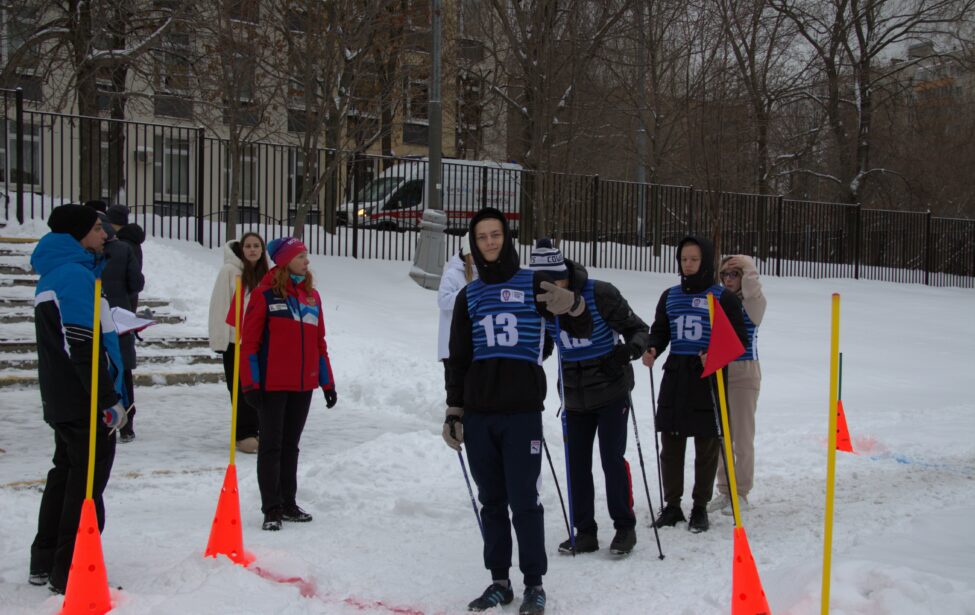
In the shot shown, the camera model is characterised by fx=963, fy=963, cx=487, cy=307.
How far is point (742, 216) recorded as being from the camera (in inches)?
923

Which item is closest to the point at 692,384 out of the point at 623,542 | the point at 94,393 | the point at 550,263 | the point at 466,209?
the point at 623,542

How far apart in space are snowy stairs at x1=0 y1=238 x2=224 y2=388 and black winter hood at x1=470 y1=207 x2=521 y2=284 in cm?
723

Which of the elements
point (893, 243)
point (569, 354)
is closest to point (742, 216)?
point (893, 243)

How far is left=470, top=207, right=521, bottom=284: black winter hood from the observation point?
15.5 feet

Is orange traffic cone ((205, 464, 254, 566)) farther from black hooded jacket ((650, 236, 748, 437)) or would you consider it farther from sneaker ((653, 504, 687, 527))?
black hooded jacket ((650, 236, 748, 437))

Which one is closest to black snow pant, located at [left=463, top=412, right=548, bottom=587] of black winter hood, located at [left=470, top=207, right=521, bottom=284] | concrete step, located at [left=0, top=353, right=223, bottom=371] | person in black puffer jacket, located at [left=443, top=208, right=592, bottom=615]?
person in black puffer jacket, located at [left=443, top=208, right=592, bottom=615]

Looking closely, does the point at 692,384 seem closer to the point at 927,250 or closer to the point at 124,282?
the point at 124,282

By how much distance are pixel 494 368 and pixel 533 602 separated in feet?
3.64

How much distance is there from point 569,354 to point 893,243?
24471 mm

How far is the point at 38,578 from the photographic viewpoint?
480cm

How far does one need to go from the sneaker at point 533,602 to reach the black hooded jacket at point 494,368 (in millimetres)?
850

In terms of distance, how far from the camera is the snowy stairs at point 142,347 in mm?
10617

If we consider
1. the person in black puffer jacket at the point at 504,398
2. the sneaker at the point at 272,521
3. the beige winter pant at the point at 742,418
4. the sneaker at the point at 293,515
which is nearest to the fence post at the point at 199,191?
the sneaker at the point at 293,515

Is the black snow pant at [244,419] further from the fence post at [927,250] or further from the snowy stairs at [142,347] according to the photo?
the fence post at [927,250]
